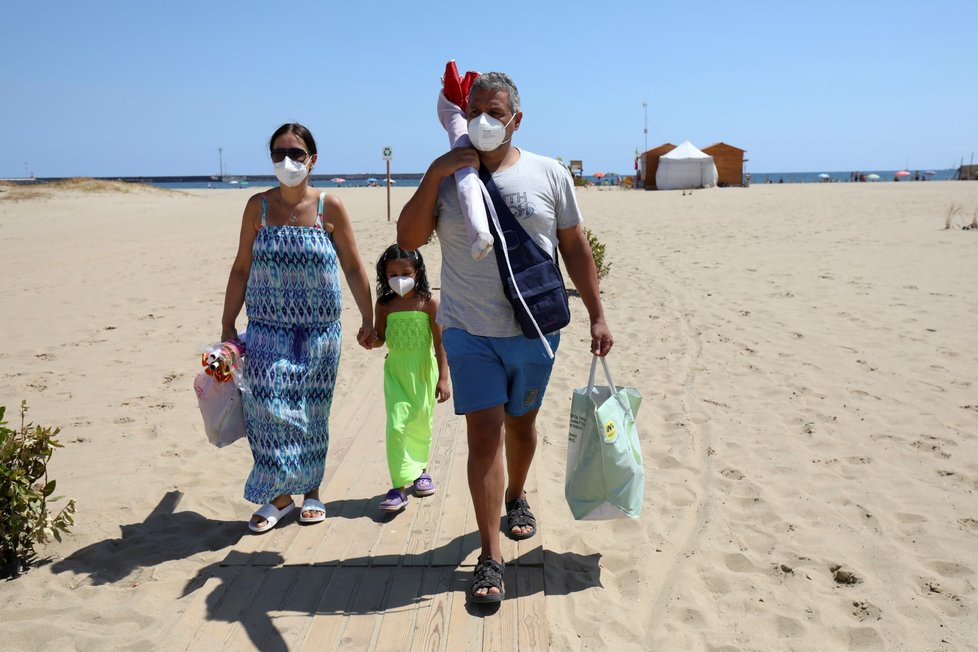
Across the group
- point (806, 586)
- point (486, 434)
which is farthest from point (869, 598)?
point (486, 434)

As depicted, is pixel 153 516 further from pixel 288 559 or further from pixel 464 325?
pixel 464 325

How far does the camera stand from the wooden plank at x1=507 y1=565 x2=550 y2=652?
261 centimetres

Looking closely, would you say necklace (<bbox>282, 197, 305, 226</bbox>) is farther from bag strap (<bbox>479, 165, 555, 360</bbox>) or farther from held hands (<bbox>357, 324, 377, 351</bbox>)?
bag strap (<bbox>479, 165, 555, 360</bbox>)

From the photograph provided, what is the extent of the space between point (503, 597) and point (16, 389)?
16.6 ft

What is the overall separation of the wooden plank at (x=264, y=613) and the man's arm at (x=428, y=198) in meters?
1.43

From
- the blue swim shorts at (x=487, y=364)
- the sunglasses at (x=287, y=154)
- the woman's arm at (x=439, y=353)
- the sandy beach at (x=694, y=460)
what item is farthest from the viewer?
the woman's arm at (x=439, y=353)

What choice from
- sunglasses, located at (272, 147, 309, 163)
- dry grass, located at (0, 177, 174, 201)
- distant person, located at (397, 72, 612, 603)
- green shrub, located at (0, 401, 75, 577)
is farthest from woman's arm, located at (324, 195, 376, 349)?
dry grass, located at (0, 177, 174, 201)

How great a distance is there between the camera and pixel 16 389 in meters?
6.09

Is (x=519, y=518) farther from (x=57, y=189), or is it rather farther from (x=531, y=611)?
(x=57, y=189)

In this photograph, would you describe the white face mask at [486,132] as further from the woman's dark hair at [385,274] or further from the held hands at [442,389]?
the held hands at [442,389]

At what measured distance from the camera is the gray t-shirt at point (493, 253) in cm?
281

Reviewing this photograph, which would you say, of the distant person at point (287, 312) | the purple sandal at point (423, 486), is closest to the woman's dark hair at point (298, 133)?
the distant person at point (287, 312)

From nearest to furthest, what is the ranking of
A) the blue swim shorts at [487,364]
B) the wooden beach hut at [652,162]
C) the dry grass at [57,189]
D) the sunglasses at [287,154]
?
the blue swim shorts at [487,364] < the sunglasses at [287,154] < the dry grass at [57,189] < the wooden beach hut at [652,162]

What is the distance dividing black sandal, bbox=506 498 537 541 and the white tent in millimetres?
39130
